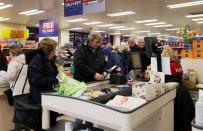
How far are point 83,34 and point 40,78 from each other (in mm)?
20278

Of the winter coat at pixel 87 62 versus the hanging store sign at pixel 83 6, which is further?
the hanging store sign at pixel 83 6

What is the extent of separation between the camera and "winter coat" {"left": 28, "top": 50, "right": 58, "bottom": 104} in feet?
9.47

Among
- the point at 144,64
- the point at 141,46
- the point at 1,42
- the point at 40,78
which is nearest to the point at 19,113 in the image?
the point at 40,78

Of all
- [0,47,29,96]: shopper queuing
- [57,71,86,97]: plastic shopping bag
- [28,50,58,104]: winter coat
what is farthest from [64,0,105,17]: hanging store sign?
[57,71,86,97]: plastic shopping bag

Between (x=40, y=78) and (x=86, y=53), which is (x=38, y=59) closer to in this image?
(x=40, y=78)

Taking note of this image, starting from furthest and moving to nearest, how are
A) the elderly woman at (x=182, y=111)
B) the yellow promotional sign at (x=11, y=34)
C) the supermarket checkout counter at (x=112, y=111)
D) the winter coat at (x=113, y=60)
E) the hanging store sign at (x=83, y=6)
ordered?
the yellow promotional sign at (x=11, y=34) < the winter coat at (x=113, y=60) < the hanging store sign at (x=83, y=6) < the elderly woman at (x=182, y=111) < the supermarket checkout counter at (x=112, y=111)

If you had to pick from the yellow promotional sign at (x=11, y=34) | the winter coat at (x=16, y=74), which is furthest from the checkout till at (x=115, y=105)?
the yellow promotional sign at (x=11, y=34)

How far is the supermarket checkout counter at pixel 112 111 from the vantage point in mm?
1612

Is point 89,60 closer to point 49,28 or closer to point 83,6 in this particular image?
point 83,6

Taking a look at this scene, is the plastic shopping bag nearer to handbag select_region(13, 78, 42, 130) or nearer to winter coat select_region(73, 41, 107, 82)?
handbag select_region(13, 78, 42, 130)

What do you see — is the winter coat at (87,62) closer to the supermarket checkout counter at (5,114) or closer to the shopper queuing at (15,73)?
the shopper queuing at (15,73)

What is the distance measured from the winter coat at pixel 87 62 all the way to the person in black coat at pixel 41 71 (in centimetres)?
52

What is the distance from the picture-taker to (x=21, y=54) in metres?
3.74

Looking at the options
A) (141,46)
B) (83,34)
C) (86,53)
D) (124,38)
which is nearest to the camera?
(86,53)
